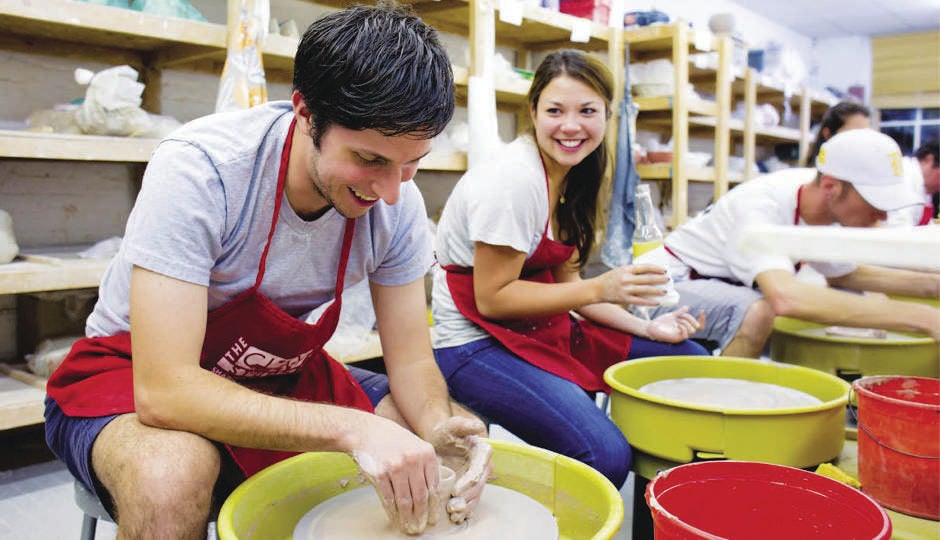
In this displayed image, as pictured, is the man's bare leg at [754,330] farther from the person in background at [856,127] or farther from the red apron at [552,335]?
the person in background at [856,127]

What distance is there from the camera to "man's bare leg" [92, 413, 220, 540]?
3.22 ft

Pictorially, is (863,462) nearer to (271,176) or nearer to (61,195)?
→ (271,176)

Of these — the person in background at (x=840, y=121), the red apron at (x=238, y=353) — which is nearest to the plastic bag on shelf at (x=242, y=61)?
the red apron at (x=238, y=353)

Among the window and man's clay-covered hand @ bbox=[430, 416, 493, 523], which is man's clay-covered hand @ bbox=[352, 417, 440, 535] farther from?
the window

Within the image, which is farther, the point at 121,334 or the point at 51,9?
the point at 51,9

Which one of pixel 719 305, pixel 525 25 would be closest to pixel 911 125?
pixel 525 25

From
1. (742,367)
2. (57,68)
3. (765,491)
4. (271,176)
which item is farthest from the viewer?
(57,68)

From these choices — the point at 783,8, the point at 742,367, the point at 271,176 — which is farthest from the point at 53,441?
the point at 783,8

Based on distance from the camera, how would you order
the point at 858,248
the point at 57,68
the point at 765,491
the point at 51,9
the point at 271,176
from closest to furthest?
the point at 858,248 < the point at 765,491 < the point at 271,176 < the point at 51,9 < the point at 57,68

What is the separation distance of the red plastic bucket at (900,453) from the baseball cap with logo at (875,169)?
0.94 metres

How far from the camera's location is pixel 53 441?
4.09 ft

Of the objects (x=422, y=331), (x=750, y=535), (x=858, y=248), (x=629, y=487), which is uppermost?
(x=858, y=248)

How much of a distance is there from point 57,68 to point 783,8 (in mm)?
7170

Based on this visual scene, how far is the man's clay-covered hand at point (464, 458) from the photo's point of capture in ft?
3.72
